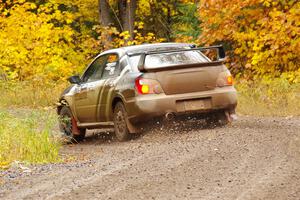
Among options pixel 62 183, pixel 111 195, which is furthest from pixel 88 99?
pixel 111 195

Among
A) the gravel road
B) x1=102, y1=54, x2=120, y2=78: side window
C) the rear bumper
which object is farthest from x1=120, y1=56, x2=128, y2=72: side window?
the gravel road

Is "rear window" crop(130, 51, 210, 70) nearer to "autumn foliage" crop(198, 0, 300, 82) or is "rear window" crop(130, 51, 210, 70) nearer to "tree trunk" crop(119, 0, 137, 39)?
"autumn foliage" crop(198, 0, 300, 82)

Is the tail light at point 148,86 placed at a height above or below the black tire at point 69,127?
above

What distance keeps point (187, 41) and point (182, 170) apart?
1449 cm

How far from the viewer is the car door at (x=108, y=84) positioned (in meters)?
12.7

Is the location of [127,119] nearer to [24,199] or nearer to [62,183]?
[62,183]

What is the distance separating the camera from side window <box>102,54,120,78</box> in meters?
12.8

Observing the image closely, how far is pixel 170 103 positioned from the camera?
38.9ft

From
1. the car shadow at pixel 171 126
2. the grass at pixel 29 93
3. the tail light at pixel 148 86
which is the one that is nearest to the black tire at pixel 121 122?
the car shadow at pixel 171 126

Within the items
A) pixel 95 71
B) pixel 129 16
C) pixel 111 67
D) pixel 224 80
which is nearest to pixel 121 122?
pixel 111 67

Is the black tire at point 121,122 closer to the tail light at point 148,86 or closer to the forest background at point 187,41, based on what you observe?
the tail light at point 148,86

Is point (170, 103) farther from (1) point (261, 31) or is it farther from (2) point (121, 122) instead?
(1) point (261, 31)

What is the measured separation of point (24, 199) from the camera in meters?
7.20

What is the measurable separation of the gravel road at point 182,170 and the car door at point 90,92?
1.70m
